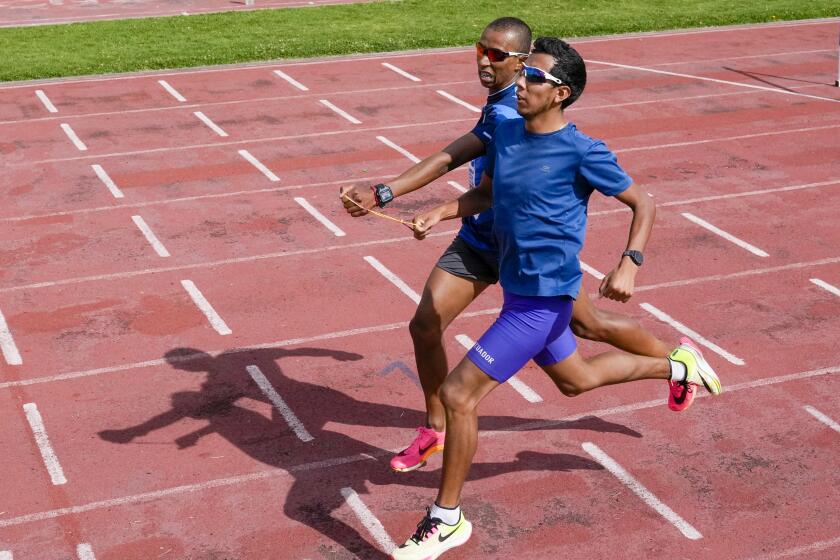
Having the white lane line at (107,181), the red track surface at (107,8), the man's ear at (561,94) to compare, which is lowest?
the red track surface at (107,8)

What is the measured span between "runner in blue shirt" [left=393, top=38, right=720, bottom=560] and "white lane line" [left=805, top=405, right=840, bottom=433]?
2571 millimetres

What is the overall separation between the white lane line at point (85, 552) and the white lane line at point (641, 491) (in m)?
2.95

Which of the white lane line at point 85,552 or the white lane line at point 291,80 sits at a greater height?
the white lane line at point 85,552

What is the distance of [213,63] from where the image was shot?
→ 1952cm

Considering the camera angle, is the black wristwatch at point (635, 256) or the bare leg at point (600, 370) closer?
the black wristwatch at point (635, 256)

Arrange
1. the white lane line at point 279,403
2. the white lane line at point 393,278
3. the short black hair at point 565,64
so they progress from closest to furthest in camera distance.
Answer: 1. the short black hair at point 565,64
2. the white lane line at point 279,403
3. the white lane line at point 393,278

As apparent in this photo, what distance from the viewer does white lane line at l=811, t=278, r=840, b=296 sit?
1007cm

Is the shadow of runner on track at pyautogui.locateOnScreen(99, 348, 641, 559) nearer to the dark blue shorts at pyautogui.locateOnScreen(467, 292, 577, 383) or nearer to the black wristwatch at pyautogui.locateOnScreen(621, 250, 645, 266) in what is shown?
the dark blue shorts at pyautogui.locateOnScreen(467, 292, 577, 383)

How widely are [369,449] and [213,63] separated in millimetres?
13350

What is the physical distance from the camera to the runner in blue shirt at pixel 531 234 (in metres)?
5.66

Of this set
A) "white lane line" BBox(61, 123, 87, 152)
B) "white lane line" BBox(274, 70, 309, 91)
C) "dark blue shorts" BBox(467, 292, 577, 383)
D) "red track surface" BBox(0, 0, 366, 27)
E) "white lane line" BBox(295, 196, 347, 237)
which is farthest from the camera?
"red track surface" BBox(0, 0, 366, 27)

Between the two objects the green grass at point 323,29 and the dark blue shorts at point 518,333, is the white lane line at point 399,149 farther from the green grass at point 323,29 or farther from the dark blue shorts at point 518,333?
the dark blue shorts at point 518,333

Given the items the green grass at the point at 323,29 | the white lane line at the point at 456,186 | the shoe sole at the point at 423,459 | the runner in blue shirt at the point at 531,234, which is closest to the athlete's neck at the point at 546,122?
the runner in blue shirt at the point at 531,234

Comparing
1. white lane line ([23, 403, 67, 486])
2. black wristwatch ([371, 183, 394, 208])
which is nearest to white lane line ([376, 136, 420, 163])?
white lane line ([23, 403, 67, 486])
